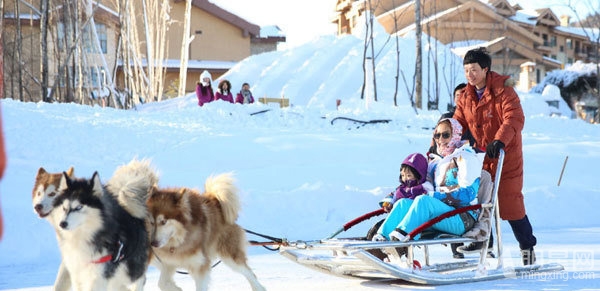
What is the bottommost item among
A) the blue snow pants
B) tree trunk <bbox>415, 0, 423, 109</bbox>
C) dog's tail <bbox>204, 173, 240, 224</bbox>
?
the blue snow pants

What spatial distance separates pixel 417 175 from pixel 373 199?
14.0ft

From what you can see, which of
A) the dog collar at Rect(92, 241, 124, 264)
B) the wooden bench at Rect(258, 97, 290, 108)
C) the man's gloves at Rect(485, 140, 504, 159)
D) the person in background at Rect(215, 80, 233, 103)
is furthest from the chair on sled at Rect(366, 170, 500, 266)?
the wooden bench at Rect(258, 97, 290, 108)

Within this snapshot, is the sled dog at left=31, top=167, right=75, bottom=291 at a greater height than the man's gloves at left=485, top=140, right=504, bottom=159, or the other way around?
the man's gloves at left=485, top=140, right=504, bottom=159

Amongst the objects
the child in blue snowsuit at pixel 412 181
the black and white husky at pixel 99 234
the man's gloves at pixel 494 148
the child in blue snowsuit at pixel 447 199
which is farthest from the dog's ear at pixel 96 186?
the man's gloves at pixel 494 148

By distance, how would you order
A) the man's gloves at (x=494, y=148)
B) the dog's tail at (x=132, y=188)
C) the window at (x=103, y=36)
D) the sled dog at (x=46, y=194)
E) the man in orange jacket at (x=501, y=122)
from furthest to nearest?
the window at (x=103, y=36) < the man in orange jacket at (x=501, y=122) < the man's gloves at (x=494, y=148) < the dog's tail at (x=132, y=188) < the sled dog at (x=46, y=194)

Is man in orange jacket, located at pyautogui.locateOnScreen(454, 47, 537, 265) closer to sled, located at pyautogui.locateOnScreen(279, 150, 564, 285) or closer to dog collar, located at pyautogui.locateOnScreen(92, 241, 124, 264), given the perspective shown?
sled, located at pyautogui.locateOnScreen(279, 150, 564, 285)

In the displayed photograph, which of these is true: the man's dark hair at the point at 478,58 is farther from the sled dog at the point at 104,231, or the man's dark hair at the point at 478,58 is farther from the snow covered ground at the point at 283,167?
the sled dog at the point at 104,231

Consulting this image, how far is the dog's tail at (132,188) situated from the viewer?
430cm

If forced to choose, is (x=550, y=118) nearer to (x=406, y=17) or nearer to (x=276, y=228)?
(x=276, y=228)

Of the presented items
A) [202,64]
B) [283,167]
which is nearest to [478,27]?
[202,64]

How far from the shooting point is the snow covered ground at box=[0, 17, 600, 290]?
704 centimetres

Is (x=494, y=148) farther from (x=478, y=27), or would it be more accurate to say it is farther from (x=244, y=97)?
(x=478, y=27)

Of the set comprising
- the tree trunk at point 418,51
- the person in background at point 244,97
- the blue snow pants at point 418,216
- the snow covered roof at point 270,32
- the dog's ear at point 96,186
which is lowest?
the blue snow pants at point 418,216

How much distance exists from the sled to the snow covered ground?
0.10 metres
